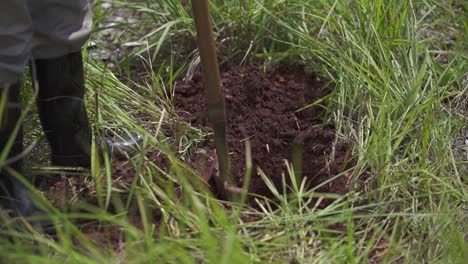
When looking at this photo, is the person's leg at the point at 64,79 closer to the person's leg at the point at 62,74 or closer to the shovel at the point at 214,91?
the person's leg at the point at 62,74

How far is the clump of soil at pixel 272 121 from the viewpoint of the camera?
253 centimetres

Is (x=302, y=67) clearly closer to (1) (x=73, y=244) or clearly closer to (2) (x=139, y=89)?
(2) (x=139, y=89)

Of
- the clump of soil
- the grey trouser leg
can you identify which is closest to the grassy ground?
the clump of soil

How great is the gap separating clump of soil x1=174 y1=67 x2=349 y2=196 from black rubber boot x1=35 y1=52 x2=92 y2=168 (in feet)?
1.39

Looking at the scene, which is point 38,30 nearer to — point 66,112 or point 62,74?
point 62,74

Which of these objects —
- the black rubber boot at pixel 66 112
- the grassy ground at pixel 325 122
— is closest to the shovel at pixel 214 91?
the grassy ground at pixel 325 122

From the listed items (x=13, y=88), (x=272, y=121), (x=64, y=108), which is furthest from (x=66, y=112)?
(x=272, y=121)

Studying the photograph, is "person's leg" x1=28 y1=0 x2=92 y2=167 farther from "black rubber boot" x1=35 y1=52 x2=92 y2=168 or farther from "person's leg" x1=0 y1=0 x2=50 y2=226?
"person's leg" x1=0 y1=0 x2=50 y2=226

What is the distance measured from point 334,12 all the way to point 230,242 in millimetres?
1455

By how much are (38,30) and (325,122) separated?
3.14 feet

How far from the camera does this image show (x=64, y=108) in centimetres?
250

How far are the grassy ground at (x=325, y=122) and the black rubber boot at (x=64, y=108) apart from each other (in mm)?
70

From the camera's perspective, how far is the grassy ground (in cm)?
206

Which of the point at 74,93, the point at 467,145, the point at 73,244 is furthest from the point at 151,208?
the point at 467,145
